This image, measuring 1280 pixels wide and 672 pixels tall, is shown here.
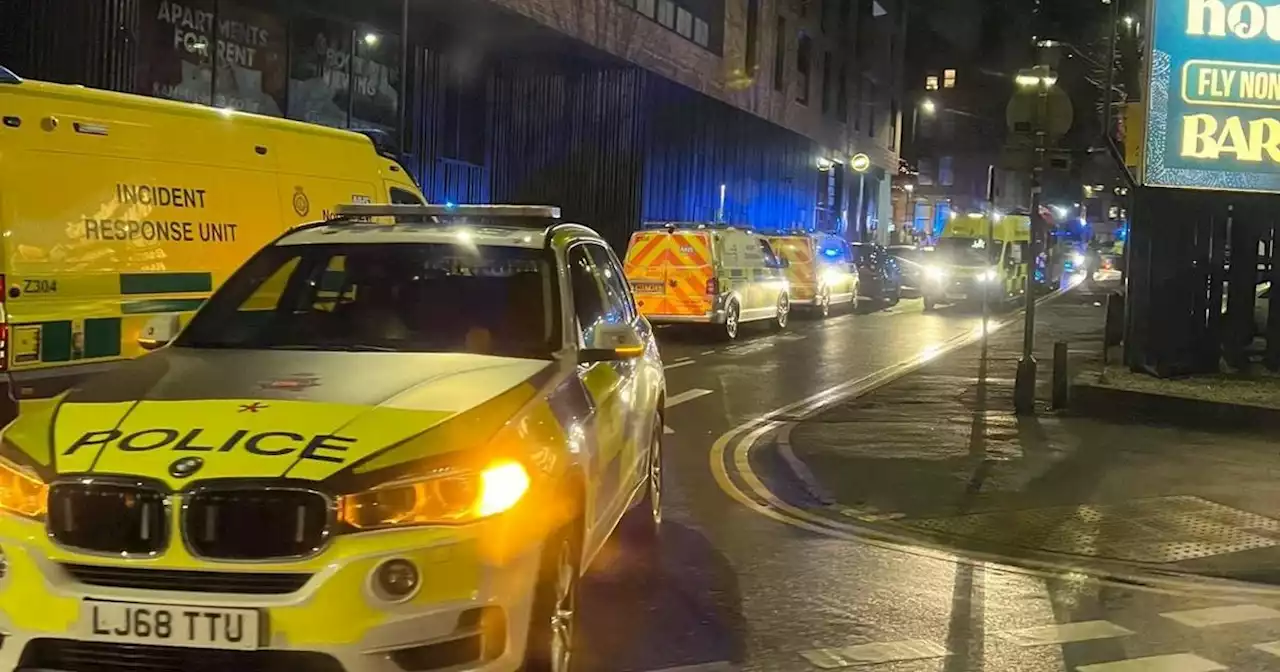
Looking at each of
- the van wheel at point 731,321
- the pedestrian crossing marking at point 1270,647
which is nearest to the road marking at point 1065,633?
the pedestrian crossing marking at point 1270,647

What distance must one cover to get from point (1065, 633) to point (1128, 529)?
2.62 metres

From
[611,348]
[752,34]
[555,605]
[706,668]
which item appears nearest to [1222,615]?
[706,668]

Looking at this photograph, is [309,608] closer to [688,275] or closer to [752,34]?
[688,275]

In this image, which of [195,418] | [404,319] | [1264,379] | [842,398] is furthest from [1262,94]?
[195,418]

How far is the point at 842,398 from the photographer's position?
600 inches

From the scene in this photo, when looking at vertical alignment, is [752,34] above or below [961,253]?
above

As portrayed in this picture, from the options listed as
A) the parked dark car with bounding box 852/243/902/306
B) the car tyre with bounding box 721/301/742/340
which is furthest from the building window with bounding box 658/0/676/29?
the car tyre with bounding box 721/301/742/340

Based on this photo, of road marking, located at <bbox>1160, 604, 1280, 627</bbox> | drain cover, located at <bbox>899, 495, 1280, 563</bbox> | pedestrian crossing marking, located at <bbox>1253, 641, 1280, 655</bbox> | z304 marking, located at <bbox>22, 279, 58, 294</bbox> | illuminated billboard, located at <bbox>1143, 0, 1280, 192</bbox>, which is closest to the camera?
pedestrian crossing marking, located at <bbox>1253, 641, 1280, 655</bbox>

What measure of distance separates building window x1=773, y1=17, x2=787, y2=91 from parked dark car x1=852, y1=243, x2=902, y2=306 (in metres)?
9.26

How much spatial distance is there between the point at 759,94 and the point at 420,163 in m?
19.1

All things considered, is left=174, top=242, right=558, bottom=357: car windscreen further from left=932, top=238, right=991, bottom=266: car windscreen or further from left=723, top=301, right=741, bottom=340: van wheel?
left=932, top=238, right=991, bottom=266: car windscreen

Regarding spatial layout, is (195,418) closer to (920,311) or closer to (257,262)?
(257,262)

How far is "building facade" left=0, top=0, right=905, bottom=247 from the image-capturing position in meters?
18.5

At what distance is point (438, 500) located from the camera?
423 centimetres
